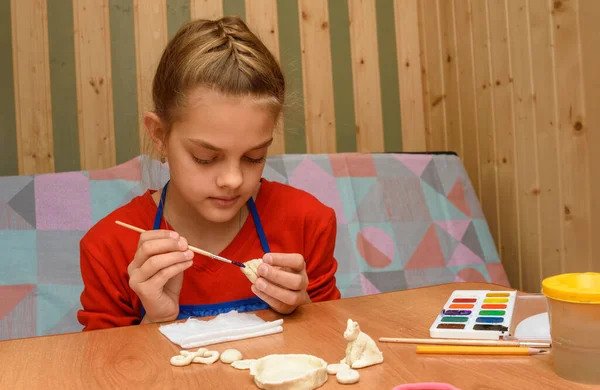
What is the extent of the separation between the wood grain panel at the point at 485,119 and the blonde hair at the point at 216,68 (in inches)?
45.4

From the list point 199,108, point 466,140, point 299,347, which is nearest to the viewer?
point 299,347

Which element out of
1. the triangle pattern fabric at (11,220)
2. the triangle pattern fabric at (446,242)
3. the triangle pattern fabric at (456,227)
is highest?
the triangle pattern fabric at (11,220)

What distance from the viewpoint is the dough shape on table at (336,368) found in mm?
661

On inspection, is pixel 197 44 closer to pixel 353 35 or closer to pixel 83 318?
pixel 83 318

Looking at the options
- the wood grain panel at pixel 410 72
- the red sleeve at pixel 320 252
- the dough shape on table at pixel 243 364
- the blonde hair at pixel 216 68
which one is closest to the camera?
the dough shape on table at pixel 243 364

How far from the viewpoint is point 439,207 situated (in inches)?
85.0

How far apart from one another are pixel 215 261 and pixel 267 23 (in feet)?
4.45

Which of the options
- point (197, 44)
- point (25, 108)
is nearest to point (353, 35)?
point (25, 108)

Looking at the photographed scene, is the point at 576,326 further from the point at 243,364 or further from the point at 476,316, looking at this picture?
the point at 243,364

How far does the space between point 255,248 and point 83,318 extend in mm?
349

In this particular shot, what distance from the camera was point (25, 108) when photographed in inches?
83.0

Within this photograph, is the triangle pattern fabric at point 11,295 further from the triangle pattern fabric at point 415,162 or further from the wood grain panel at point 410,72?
the wood grain panel at point 410,72

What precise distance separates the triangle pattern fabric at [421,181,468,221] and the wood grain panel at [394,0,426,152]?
424mm

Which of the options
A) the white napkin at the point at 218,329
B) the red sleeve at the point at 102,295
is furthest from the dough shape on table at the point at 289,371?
the red sleeve at the point at 102,295
